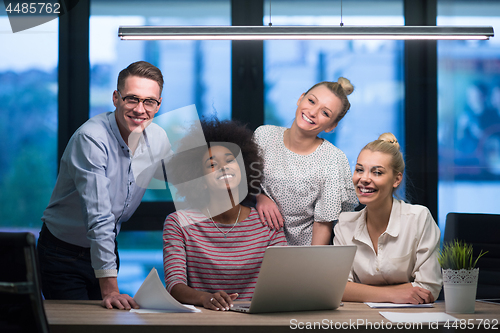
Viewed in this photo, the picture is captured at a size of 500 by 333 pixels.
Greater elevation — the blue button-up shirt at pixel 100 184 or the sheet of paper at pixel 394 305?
the blue button-up shirt at pixel 100 184

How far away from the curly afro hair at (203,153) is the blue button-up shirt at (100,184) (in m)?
0.14

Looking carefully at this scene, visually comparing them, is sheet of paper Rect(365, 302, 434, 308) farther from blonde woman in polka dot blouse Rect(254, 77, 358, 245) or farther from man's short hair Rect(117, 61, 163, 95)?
man's short hair Rect(117, 61, 163, 95)

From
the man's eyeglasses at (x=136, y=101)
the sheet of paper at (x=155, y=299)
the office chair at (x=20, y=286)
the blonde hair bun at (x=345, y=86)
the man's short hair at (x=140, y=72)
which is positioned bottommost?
the sheet of paper at (x=155, y=299)

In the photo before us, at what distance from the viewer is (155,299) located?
1.20 meters

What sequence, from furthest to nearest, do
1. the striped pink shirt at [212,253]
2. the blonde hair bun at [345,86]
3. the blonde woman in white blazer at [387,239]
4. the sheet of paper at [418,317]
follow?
the blonde hair bun at [345,86] < the striped pink shirt at [212,253] < the blonde woman in white blazer at [387,239] < the sheet of paper at [418,317]

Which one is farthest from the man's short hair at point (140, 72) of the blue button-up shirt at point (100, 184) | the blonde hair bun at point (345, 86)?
the blonde hair bun at point (345, 86)

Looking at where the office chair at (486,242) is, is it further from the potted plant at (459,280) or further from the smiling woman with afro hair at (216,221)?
the smiling woman with afro hair at (216,221)

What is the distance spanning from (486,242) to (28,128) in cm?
279

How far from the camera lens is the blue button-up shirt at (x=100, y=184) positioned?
1468 millimetres

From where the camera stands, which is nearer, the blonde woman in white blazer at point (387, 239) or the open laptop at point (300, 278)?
the open laptop at point (300, 278)

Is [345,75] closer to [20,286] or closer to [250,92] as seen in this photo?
[250,92]

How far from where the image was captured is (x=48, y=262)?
180 cm

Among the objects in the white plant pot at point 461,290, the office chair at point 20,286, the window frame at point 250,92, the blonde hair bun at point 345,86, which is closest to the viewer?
the office chair at point 20,286

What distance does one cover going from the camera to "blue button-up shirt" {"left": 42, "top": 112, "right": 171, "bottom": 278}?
1.47m
